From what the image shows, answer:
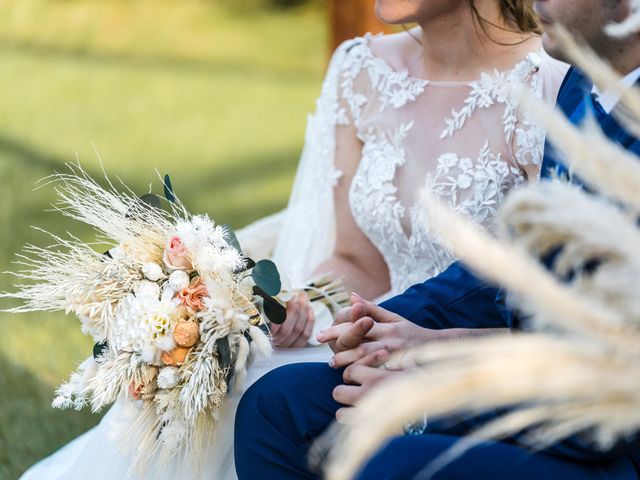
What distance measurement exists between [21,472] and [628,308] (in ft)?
8.47

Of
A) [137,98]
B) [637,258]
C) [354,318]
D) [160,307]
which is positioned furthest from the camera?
[137,98]

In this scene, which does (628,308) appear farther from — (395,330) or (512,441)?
(395,330)

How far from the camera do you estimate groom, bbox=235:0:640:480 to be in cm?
172

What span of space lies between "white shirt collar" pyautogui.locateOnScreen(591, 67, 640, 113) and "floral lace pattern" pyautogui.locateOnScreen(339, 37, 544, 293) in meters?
0.45

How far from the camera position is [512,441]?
179cm

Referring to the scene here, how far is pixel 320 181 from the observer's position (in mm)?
3139

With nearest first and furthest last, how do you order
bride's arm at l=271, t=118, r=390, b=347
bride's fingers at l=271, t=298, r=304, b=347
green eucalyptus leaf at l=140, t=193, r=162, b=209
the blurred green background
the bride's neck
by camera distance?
green eucalyptus leaf at l=140, t=193, r=162, b=209, bride's fingers at l=271, t=298, r=304, b=347, the bride's neck, bride's arm at l=271, t=118, r=390, b=347, the blurred green background

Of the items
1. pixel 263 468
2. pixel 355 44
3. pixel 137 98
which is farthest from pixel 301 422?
pixel 137 98

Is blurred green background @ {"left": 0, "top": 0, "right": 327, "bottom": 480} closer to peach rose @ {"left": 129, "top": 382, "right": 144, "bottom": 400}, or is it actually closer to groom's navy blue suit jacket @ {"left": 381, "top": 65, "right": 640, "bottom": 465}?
peach rose @ {"left": 129, "top": 382, "right": 144, "bottom": 400}

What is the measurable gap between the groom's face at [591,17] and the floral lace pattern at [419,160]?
21.1 inches

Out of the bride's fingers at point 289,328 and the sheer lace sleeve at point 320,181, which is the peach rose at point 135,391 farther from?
the sheer lace sleeve at point 320,181

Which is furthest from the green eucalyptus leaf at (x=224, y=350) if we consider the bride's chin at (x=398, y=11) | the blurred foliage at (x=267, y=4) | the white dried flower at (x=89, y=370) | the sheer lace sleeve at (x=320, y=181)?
the blurred foliage at (x=267, y=4)

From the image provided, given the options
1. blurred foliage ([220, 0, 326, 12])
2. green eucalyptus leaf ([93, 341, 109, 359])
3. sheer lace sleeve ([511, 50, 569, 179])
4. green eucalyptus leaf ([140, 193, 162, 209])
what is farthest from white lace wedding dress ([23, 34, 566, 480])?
blurred foliage ([220, 0, 326, 12])

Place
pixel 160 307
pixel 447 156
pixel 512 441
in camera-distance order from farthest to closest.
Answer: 1. pixel 447 156
2. pixel 160 307
3. pixel 512 441
